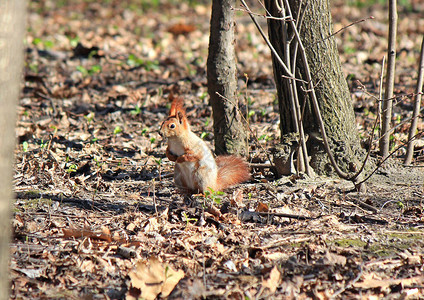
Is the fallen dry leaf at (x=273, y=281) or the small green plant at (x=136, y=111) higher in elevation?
the small green plant at (x=136, y=111)

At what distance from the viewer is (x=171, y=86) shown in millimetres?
6531

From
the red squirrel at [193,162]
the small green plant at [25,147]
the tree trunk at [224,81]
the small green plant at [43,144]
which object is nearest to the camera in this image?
the red squirrel at [193,162]

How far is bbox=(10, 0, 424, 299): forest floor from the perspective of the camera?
2676 millimetres

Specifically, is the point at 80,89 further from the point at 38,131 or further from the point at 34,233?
the point at 34,233

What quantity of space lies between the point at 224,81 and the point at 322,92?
2.76ft

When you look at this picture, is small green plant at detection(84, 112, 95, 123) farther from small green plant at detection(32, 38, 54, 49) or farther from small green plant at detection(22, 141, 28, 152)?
small green plant at detection(32, 38, 54, 49)

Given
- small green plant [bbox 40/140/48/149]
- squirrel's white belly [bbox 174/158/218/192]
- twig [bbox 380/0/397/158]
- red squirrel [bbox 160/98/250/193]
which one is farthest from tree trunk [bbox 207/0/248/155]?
small green plant [bbox 40/140/48/149]

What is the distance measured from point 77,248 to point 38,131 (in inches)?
110

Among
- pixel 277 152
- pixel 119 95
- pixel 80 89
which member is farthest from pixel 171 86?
pixel 277 152

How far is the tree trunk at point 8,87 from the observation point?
180 centimetres

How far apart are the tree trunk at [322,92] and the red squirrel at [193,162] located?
59 centimetres

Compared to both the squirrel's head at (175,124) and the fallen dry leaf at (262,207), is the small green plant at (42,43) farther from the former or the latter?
the fallen dry leaf at (262,207)

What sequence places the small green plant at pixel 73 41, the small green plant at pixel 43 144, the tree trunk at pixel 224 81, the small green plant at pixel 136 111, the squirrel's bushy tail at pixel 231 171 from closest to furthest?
1. the squirrel's bushy tail at pixel 231 171
2. the tree trunk at pixel 224 81
3. the small green plant at pixel 43 144
4. the small green plant at pixel 136 111
5. the small green plant at pixel 73 41

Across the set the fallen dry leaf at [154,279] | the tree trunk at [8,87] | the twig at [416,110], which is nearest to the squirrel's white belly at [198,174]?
the fallen dry leaf at [154,279]
